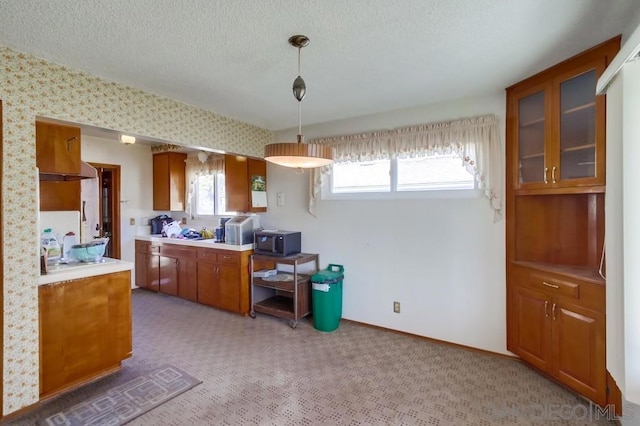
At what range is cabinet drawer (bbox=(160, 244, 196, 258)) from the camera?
4.36 meters

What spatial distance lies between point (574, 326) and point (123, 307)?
3551mm

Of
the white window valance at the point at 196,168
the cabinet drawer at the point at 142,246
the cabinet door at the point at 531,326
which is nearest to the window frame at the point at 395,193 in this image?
the cabinet door at the point at 531,326

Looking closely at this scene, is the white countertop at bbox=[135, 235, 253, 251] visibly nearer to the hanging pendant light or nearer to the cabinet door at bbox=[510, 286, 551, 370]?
the hanging pendant light

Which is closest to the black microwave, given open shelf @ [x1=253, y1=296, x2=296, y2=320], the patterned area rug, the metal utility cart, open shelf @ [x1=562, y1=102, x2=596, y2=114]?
the metal utility cart

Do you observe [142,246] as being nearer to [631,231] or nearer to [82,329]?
[82,329]

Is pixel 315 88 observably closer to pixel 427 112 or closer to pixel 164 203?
pixel 427 112

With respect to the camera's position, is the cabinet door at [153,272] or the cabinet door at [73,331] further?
the cabinet door at [153,272]

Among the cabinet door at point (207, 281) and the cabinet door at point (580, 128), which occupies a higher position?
the cabinet door at point (580, 128)

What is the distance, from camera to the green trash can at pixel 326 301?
3.43 metres

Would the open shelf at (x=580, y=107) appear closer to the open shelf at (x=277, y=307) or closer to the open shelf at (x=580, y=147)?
the open shelf at (x=580, y=147)

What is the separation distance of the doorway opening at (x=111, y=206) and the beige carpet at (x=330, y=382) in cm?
191

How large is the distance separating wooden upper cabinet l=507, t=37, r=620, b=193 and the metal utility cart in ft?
7.86

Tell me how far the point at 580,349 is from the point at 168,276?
479 centimetres

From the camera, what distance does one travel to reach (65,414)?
82.4 inches
